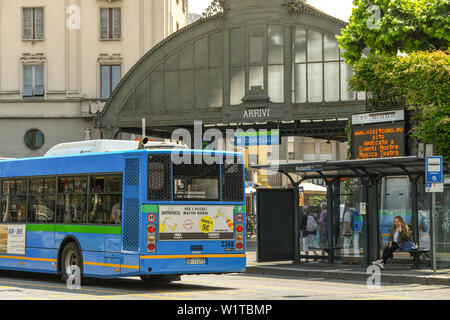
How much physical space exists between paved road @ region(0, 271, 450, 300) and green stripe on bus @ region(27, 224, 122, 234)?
1201mm

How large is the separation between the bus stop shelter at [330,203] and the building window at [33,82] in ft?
93.1

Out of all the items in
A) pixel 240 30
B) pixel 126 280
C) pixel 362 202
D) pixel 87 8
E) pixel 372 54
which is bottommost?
pixel 126 280

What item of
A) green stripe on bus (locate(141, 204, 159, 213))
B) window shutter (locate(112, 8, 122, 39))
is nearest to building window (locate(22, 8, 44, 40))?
window shutter (locate(112, 8, 122, 39))

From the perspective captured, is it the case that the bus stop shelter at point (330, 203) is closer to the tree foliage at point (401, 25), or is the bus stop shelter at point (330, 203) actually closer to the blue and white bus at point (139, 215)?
the blue and white bus at point (139, 215)

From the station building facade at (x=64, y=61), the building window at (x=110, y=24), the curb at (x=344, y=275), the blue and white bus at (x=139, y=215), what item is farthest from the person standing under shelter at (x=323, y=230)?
the building window at (x=110, y=24)

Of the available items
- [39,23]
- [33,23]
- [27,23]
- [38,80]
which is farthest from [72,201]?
[27,23]

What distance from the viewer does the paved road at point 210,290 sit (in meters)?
16.1

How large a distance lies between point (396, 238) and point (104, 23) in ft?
107

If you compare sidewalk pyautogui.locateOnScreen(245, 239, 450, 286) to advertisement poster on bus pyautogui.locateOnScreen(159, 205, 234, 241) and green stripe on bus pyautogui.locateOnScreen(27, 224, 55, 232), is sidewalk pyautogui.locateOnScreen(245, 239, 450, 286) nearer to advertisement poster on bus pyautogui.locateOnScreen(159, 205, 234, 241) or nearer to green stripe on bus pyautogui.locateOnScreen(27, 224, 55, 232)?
advertisement poster on bus pyautogui.locateOnScreen(159, 205, 234, 241)
